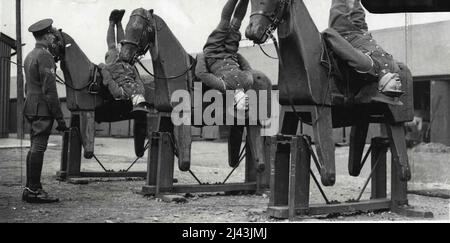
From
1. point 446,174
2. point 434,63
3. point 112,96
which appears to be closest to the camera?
point 112,96

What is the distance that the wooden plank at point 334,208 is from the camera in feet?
21.0

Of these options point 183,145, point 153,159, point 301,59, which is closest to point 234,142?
point 153,159

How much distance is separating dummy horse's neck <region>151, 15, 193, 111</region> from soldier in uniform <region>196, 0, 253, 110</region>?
0.22 metres

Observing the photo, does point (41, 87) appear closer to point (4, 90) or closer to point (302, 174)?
point (302, 174)

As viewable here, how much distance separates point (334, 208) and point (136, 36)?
11.1 feet

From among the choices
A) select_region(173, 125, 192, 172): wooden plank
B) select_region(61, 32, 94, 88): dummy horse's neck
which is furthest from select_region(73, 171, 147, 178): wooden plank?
select_region(173, 125, 192, 172): wooden plank

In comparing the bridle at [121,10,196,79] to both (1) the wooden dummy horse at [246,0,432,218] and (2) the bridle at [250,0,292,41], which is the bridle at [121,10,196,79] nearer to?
(1) the wooden dummy horse at [246,0,432,218]

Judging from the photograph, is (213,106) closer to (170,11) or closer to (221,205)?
(221,205)

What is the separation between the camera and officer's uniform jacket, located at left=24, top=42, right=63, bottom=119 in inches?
306

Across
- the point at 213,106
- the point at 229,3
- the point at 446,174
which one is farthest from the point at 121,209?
the point at 446,174

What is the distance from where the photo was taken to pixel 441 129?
59.2 ft

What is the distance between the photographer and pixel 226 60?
27.3 ft

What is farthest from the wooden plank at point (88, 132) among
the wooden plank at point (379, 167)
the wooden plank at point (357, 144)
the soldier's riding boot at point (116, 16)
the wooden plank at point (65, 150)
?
the wooden plank at point (379, 167)
